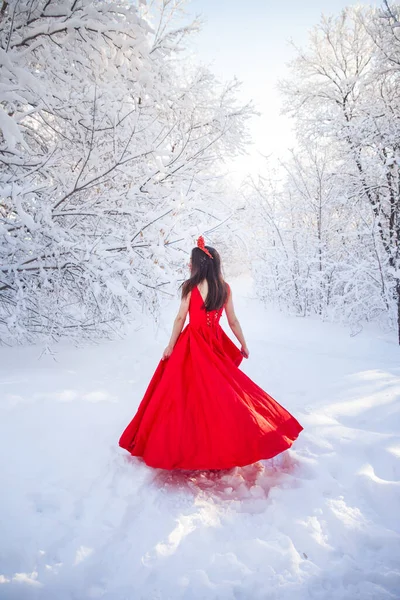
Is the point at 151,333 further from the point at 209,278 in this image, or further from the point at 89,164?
the point at 209,278

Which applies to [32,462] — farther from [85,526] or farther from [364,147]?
[364,147]

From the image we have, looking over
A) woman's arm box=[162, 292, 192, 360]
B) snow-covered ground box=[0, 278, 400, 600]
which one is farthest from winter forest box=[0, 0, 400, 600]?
woman's arm box=[162, 292, 192, 360]

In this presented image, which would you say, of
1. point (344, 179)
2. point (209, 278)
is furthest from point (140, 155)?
point (344, 179)

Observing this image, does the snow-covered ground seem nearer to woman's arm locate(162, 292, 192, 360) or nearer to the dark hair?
woman's arm locate(162, 292, 192, 360)

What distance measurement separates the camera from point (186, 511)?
192cm

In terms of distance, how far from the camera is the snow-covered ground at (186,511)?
1482mm

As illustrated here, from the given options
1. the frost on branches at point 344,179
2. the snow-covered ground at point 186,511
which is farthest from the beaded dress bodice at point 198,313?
the frost on branches at point 344,179

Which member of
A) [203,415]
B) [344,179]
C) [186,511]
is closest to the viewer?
[186,511]

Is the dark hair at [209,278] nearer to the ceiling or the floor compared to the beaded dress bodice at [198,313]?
nearer to the ceiling

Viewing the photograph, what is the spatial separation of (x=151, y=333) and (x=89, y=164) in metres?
4.52

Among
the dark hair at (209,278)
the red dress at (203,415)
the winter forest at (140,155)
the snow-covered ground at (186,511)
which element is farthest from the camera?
the winter forest at (140,155)

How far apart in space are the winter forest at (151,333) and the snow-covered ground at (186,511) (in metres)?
0.01

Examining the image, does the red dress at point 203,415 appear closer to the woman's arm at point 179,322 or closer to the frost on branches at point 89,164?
the woman's arm at point 179,322

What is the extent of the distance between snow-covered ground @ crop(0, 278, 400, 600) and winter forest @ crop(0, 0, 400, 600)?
12 mm
